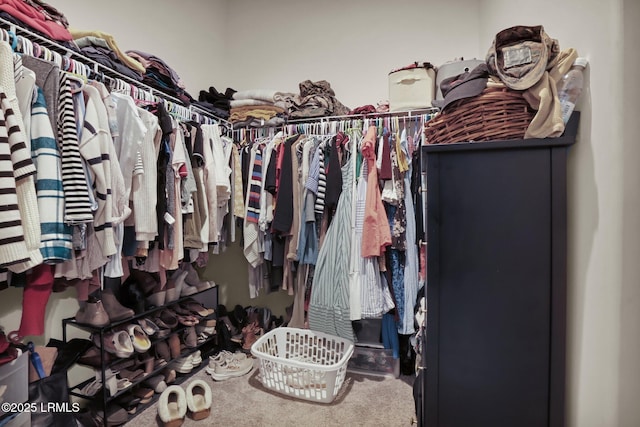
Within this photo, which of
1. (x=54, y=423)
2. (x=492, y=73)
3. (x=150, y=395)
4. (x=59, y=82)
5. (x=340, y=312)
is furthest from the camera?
(x=340, y=312)

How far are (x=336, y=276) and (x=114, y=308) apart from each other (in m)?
1.21

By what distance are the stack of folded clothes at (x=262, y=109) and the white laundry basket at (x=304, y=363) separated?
4.93 ft

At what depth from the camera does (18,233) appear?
0.91m

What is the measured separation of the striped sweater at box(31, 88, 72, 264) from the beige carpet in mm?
1109

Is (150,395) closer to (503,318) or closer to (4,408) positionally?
(4,408)

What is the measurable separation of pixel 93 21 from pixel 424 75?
201 centimetres

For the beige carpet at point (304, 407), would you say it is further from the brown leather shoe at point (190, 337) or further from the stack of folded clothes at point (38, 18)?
the stack of folded clothes at point (38, 18)

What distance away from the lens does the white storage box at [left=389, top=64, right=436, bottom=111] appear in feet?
6.79

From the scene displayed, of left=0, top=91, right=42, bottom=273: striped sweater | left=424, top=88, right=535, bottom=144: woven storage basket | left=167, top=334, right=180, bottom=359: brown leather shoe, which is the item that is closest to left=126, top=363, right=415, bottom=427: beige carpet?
left=167, top=334, right=180, bottom=359: brown leather shoe

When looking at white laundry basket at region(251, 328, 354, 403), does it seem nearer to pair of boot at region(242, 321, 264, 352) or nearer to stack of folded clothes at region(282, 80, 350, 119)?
pair of boot at region(242, 321, 264, 352)

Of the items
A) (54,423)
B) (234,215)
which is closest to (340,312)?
(234,215)

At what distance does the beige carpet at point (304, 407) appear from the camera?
5.40 ft

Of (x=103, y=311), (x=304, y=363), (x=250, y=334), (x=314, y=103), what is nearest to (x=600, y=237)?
(x=304, y=363)

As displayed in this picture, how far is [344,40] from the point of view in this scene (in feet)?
8.57
